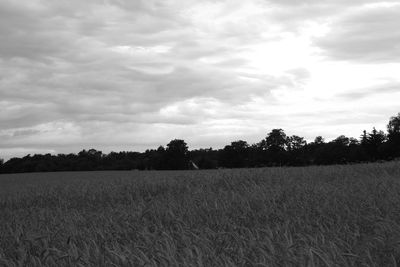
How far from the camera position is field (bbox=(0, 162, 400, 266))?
4895 mm

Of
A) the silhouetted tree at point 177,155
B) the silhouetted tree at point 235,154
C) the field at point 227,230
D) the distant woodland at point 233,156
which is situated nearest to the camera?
the field at point 227,230

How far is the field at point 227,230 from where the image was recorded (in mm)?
4895

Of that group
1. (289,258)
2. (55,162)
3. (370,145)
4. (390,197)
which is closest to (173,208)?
(390,197)

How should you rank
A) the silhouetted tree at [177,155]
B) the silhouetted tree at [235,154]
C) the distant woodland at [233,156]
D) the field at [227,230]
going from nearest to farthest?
the field at [227,230]
the distant woodland at [233,156]
the silhouetted tree at [177,155]
the silhouetted tree at [235,154]

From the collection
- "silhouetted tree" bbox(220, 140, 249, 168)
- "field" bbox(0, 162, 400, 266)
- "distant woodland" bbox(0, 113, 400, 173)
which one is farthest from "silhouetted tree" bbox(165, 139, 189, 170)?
"field" bbox(0, 162, 400, 266)

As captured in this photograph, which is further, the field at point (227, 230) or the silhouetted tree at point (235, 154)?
the silhouetted tree at point (235, 154)

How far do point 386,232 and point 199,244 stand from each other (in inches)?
90.1

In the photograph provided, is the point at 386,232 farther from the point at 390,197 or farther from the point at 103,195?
the point at 103,195

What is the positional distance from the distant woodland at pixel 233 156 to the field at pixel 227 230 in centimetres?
5643

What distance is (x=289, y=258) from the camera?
4527 mm

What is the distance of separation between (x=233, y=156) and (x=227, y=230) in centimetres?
A: 8043

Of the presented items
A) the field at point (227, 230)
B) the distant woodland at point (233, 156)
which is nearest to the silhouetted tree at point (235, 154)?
the distant woodland at point (233, 156)

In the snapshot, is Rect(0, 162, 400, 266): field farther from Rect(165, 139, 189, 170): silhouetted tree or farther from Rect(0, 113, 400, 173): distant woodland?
Rect(165, 139, 189, 170): silhouetted tree

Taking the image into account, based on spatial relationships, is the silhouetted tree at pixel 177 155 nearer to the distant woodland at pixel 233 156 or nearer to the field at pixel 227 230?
the distant woodland at pixel 233 156
